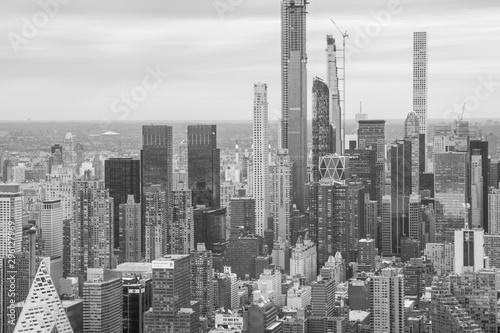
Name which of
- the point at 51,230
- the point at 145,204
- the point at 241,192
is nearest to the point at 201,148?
the point at 145,204

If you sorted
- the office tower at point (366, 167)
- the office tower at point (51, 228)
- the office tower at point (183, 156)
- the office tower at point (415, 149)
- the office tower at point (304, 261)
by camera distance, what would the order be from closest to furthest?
the office tower at point (51, 228) → the office tower at point (304, 261) → the office tower at point (183, 156) → the office tower at point (415, 149) → the office tower at point (366, 167)

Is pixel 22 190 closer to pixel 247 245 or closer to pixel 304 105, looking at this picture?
pixel 247 245

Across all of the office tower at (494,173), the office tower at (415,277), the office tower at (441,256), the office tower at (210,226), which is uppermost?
the office tower at (494,173)

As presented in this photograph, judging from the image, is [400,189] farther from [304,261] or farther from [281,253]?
[304,261]

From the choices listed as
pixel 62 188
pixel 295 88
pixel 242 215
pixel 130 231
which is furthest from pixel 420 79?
pixel 62 188

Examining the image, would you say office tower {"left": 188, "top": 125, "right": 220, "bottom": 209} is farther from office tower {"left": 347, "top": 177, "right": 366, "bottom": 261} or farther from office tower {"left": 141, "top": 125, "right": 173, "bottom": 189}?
office tower {"left": 347, "top": 177, "right": 366, "bottom": 261}

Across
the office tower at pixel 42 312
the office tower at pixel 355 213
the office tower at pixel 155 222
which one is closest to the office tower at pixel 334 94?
the office tower at pixel 355 213

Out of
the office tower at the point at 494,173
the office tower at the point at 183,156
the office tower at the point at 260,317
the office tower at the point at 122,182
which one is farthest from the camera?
the office tower at the point at 494,173

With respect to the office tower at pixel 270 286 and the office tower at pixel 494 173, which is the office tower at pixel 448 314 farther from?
the office tower at pixel 494 173
